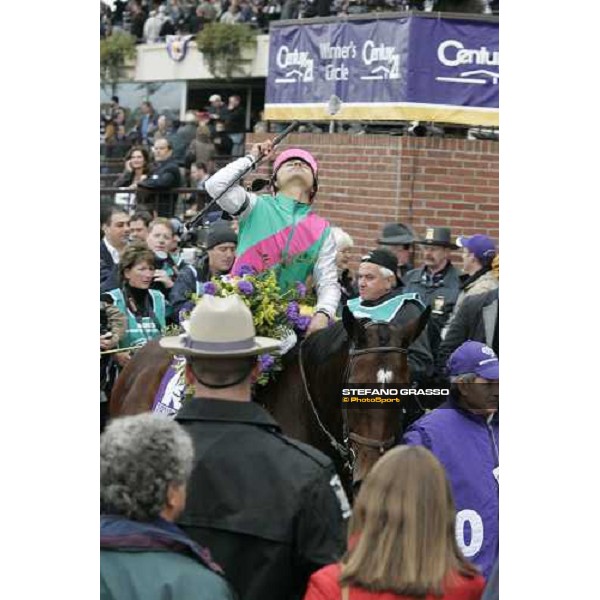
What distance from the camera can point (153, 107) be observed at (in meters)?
26.7

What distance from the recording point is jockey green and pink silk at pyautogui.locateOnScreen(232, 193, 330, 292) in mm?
8289

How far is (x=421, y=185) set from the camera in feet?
44.4

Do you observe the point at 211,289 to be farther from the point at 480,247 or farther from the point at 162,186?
the point at 162,186

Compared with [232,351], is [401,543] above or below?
below

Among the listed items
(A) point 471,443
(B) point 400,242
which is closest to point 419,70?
(B) point 400,242

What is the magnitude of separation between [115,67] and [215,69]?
7.36 ft

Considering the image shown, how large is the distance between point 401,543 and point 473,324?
5159 mm

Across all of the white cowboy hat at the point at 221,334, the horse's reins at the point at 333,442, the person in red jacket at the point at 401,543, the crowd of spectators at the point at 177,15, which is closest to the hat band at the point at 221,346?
the white cowboy hat at the point at 221,334

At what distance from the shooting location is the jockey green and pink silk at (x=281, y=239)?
27.2 ft

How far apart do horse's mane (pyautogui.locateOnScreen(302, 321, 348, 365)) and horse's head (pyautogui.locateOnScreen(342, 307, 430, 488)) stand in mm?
114

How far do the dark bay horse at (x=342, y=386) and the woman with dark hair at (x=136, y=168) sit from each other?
870 centimetres

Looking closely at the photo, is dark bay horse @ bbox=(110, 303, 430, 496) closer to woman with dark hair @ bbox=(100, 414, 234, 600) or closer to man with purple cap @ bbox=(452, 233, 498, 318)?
man with purple cap @ bbox=(452, 233, 498, 318)
